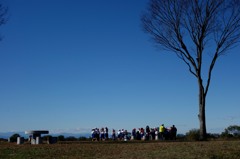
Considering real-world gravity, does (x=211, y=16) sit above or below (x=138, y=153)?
above

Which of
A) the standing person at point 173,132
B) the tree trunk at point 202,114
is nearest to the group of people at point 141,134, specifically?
the standing person at point 173,132

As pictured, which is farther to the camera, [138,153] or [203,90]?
[203,90]

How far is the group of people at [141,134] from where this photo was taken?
38719mm

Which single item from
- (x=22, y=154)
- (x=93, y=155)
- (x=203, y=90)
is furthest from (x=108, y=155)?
(x=203, y=90)

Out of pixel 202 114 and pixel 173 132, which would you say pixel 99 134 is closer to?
pixel 173 132

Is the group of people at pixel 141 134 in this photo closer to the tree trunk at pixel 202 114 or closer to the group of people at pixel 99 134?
the group of people at pixel 99 134

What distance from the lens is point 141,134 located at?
42.0 meters

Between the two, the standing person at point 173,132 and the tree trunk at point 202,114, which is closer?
the tree trunk at point 202,114

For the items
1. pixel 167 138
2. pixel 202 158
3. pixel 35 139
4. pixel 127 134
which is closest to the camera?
pixel 202 158

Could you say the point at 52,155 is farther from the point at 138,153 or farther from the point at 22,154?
the point at 138,153

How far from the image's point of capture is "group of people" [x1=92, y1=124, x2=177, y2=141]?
3872 centimetres

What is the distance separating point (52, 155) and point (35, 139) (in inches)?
543

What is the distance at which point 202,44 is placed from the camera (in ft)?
116

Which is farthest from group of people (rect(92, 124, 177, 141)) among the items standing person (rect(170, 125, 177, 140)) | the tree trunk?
the tree trunk
